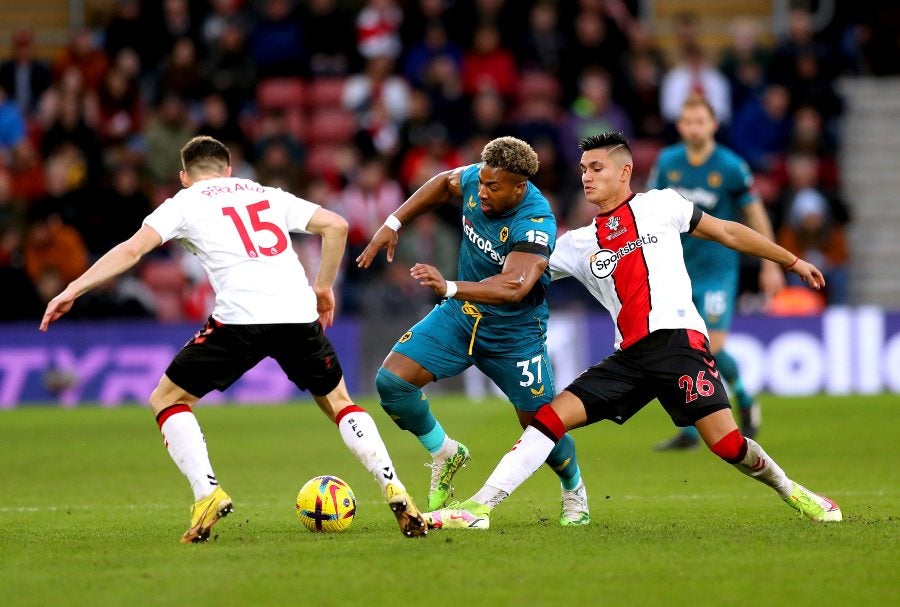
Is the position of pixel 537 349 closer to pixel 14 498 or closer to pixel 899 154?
pixel 14 498

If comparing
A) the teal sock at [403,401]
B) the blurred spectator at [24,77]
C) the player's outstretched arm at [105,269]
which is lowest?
the teal sock at [403,401]

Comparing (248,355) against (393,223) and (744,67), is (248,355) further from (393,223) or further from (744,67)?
(744,67)

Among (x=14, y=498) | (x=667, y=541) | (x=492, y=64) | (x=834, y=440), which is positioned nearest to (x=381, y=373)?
(x=667, y=541)

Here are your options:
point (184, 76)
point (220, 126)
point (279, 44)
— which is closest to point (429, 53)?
point (279, 44)

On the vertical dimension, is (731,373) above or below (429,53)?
below

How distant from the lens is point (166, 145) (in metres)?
19.6

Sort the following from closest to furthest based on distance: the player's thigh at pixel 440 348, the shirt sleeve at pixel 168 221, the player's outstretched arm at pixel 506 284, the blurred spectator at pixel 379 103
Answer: the player's outstretched arm at pixel 506 284
the shirt sleeve at pixel 168 221
the player's thigh at pixel 440 348
the blurred spectator at pixel 379 103

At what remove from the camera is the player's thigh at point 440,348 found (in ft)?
27.7

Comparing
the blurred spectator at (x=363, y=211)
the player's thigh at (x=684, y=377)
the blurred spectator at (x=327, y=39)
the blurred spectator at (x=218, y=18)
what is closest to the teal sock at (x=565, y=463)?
the player's thigh at (x=684, y=377)

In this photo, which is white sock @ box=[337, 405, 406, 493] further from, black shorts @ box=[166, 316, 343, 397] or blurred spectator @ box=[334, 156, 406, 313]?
blurred spectator @ box=[334, 156, 406, 313]

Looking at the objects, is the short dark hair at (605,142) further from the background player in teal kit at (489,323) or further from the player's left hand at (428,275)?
the player's left hand at (428,275)

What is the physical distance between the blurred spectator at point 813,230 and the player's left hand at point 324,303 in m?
11.3

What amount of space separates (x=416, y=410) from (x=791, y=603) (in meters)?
3.16

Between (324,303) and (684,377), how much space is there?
203 cm
